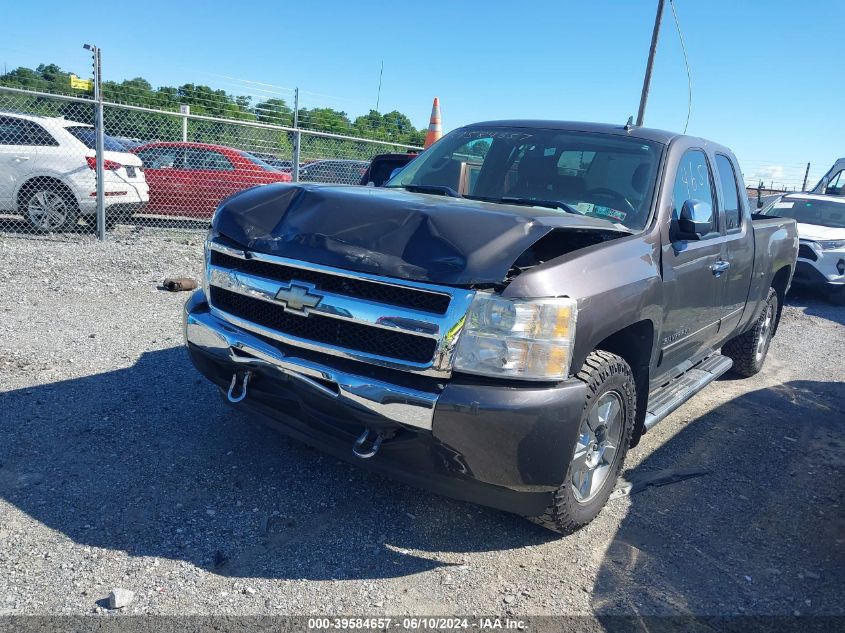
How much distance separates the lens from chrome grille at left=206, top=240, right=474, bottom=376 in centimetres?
263

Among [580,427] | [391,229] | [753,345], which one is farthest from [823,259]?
[391,229]

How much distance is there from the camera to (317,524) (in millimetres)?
3135

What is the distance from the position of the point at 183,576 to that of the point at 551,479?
148cm

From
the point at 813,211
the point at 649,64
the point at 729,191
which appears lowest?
the point at 813,211

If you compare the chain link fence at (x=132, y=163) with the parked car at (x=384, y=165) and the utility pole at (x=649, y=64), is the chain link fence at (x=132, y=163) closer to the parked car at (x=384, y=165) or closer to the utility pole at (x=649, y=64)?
the parked car at (x=384, y=165)

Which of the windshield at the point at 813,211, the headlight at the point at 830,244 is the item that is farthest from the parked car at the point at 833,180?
the headlight at the point at 830,244

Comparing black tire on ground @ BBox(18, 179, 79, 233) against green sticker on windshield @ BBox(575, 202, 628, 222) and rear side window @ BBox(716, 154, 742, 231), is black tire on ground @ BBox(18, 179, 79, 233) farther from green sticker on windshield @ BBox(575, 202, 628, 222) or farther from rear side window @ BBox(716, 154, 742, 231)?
rear side window @ BBox(716, 154, 742, 231)

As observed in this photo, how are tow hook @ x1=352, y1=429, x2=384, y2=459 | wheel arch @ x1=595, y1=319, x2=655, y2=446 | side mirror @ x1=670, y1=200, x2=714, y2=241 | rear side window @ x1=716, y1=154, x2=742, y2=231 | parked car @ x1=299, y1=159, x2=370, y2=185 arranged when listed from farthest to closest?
parked car @ x1=299, y1=159, x2=370, y2=185, rear side window @ x1=716, y1=154, x2=742, y2=231, side mirror @ x1=670, y1=200, x2=714, y2=241, wheel arch @ x1=595, y1=319, x2=655, y2=446, tow hook @ x1=352, y1=429, x2=384, y2=459

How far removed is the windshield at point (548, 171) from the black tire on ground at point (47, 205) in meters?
6.68

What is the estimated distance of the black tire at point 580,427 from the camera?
2.91m

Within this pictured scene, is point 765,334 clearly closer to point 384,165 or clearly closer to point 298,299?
point 384,165

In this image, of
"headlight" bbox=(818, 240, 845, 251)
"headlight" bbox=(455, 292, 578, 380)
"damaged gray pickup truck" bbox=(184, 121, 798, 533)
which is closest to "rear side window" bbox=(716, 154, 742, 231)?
"damaged gray pickup truck" bbox=(184, 121, 798, 533)

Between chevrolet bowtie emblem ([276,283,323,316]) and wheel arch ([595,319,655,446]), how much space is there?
4.57ft

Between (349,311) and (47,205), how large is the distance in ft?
26.9
